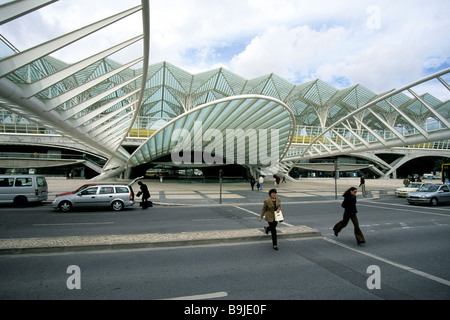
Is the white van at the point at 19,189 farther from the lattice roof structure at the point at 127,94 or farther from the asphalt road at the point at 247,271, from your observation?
the asphalt road at the point at 247,271

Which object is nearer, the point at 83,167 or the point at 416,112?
the point at 83,167

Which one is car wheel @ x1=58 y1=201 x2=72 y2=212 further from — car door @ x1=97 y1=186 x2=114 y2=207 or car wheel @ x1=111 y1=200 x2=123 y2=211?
car wheel @ x1=111 y1=200 x2=123 y2=211

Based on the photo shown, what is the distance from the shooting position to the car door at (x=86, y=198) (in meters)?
11.9

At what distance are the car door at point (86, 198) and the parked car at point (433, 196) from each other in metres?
19.7

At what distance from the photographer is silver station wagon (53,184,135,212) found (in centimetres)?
1177

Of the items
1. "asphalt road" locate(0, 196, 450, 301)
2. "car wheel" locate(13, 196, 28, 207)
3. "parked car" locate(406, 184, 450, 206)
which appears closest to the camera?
"asphalt road" locate(0, 196, 450, 301)

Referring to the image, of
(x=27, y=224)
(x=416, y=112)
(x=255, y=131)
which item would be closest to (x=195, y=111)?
(x=255, y=131)

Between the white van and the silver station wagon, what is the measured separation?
2.21 m

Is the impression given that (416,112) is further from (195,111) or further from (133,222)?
(133,222)

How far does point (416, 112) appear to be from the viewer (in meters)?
67.1

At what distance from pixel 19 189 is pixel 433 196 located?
81.8ft

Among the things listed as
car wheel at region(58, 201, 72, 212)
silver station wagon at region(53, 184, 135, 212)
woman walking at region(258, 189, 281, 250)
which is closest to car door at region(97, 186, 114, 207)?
silver station wagon at region(53, 184, 135, 212)

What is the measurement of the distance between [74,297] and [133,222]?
236 inches

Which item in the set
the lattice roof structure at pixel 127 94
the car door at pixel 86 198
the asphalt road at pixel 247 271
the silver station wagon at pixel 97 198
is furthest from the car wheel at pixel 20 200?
the asphalt road at pixel 247 271
